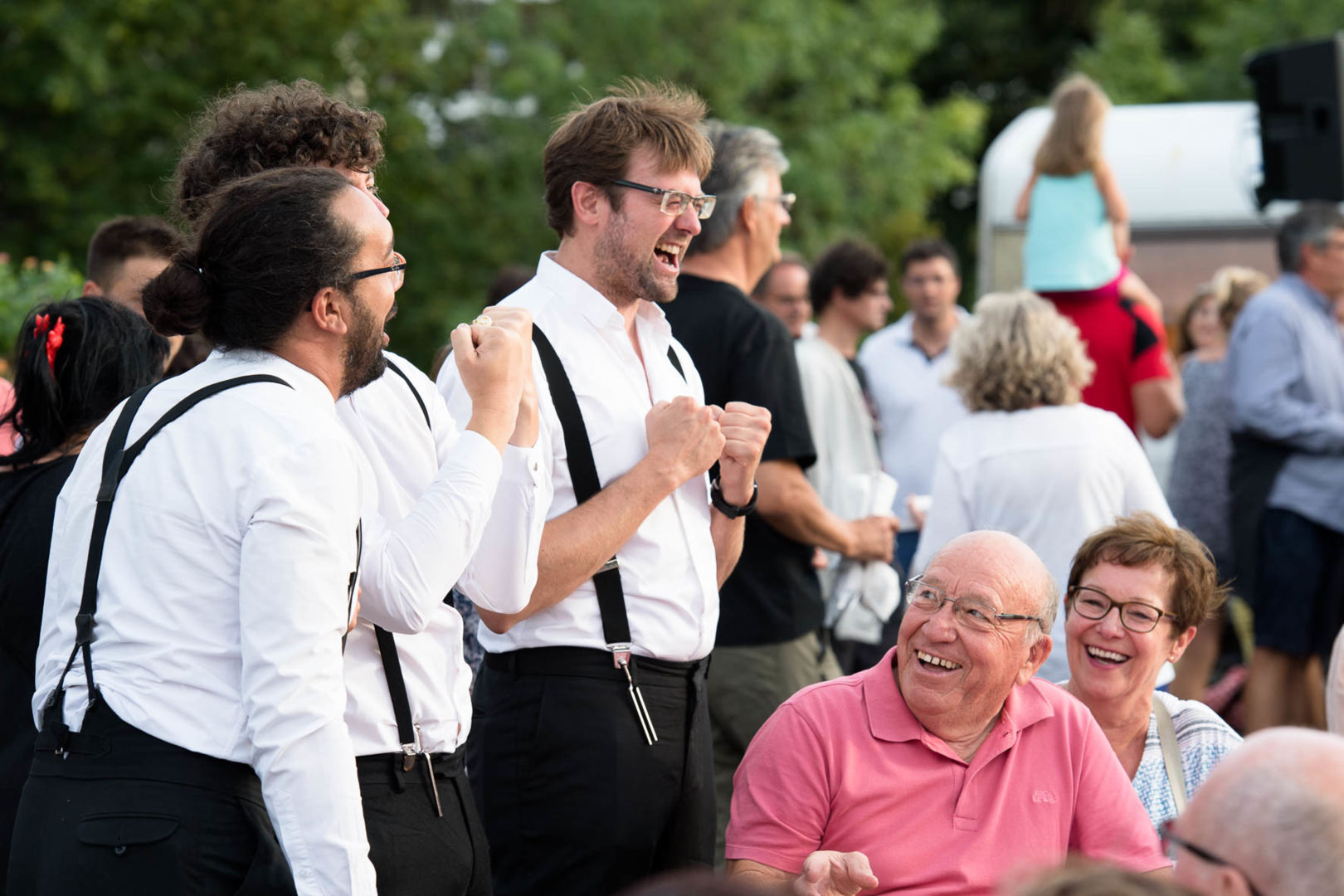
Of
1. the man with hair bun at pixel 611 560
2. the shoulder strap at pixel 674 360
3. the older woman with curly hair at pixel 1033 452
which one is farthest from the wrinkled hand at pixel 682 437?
the older woman with curly hair at pixel 1033 452

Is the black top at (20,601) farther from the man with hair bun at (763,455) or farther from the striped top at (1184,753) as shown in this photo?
the striped top at (1184,753)

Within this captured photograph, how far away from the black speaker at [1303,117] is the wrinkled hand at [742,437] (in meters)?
5.26

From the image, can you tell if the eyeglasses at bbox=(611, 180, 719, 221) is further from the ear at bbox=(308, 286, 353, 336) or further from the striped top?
the striped top

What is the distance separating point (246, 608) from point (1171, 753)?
7.44 ft

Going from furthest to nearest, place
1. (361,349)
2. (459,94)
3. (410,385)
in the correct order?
(459,94), (410,385), (361,349)

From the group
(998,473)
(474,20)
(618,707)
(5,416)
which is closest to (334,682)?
(618,707)

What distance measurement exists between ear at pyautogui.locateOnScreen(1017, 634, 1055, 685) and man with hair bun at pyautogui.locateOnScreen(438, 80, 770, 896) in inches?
26.1

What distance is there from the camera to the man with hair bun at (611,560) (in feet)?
9.91

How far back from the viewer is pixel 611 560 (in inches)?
121

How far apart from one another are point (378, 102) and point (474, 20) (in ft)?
6.82

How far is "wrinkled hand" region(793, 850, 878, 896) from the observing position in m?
2.74

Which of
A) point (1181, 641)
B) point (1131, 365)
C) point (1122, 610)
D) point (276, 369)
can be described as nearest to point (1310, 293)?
point (1131, 365)

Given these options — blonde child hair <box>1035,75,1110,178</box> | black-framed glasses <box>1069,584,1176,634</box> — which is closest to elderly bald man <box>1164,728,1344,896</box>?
black-framed glasses <box>1069,584,1176,634</box>

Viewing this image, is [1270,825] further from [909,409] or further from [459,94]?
[459,94]
